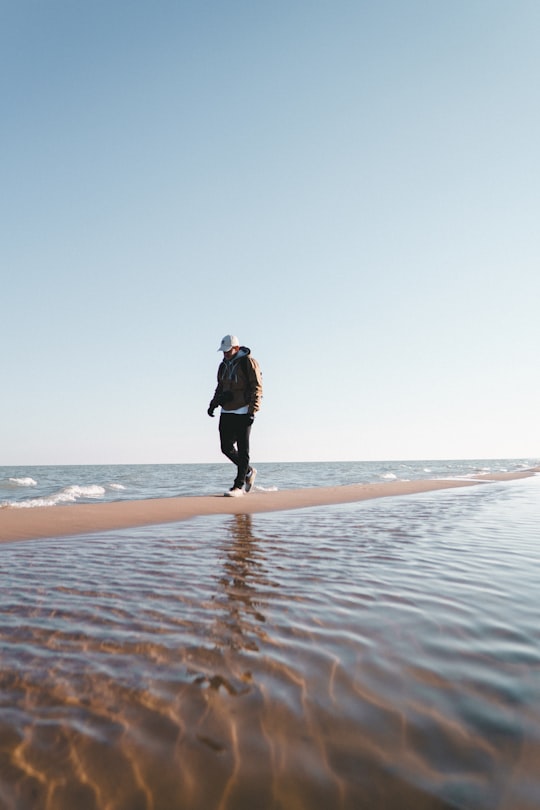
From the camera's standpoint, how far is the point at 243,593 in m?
2.43

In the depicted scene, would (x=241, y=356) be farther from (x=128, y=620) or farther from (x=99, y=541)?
(x=128, y=620)

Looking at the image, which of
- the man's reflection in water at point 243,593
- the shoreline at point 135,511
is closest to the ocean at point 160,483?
the shoreline at point 135,511

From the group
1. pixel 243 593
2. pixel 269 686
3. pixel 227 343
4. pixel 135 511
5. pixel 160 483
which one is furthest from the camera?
pixel 160 483

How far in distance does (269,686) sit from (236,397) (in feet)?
20.8

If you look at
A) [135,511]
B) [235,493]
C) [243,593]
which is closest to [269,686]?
[243,593]

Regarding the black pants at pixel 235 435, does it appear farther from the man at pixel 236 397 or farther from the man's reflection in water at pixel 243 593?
the man's reflection in water at pixel 243 593

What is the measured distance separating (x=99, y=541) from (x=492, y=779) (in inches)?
141

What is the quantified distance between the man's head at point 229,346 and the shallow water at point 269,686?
492 centimetres

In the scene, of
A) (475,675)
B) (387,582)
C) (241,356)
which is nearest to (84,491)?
(241,356)

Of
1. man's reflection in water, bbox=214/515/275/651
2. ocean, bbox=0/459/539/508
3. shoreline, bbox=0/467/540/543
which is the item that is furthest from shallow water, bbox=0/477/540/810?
ocean, bbox=0/459/539/508

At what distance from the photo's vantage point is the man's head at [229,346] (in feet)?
25.0

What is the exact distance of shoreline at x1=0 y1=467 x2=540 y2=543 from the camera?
4.79m

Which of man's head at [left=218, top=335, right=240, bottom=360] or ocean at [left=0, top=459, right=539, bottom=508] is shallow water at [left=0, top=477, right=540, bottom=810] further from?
ocean at [left=0, top=459, right=539, bottom=508]

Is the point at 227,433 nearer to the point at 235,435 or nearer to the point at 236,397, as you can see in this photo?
the point at 235,435
